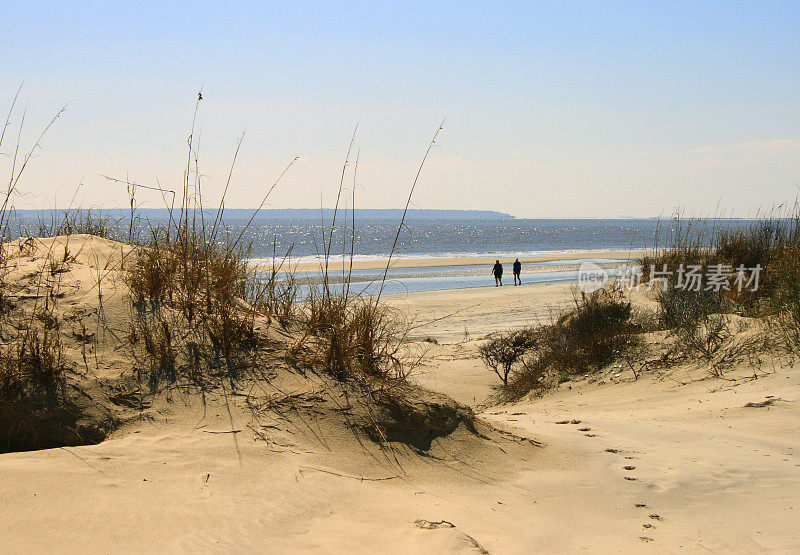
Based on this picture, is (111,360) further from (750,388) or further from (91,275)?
(750,388)

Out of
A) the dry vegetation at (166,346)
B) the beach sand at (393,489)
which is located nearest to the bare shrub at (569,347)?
the beach sand at (393,489)

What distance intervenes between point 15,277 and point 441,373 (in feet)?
22.8

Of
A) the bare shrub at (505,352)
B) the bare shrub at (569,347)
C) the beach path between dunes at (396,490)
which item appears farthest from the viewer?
the bare shrub at (505,352)

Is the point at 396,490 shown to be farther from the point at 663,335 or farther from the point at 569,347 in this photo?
the point at 663,335

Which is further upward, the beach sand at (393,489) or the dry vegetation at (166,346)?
the dry vegetation at (166,346)

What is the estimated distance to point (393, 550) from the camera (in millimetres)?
2768

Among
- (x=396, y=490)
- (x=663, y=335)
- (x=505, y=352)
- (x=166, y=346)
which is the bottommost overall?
(x=505, y=352)

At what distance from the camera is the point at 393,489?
11.7 ft

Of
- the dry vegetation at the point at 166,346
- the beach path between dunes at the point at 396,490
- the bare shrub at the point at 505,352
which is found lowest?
the bare shrub at the point at 505,352

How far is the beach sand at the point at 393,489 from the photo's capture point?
2.78 metres

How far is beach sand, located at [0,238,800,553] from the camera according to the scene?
2779 mm

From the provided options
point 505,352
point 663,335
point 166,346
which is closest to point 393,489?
point 166,346

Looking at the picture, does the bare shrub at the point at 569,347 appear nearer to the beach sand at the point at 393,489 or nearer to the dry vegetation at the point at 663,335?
the dry vegetation at the point at 663,335

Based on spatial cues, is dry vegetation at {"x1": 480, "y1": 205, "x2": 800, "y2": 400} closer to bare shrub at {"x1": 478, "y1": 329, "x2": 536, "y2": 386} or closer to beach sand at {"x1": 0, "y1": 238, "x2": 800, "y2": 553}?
bare shrub at {"x1": 478, "y1": 329, "x2": 536, "y2": 386}
